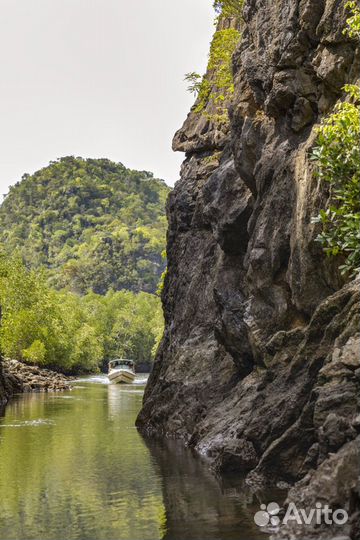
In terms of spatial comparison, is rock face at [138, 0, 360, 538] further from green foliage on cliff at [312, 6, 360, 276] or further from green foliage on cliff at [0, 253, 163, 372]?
green foliage on cliff at [0, 253, 163, 372]

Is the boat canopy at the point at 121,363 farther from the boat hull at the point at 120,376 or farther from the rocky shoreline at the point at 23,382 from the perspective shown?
the rocky shoreline at the point at 23,382

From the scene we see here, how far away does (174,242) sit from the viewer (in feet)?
148

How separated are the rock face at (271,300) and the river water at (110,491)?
1.77 m

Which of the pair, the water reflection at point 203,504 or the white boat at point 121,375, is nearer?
the water reflection at point 203,504

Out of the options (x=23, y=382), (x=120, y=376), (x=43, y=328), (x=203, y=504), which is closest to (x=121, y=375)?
(x=120, y=376)

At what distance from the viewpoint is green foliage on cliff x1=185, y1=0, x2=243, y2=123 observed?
42.8 meters

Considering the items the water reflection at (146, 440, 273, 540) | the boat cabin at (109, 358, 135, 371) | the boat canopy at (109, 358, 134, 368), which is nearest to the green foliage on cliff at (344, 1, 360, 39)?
the water reflection at (146, 440, 273, 540)

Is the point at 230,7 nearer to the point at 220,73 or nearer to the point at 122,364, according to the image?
the point at 220,73

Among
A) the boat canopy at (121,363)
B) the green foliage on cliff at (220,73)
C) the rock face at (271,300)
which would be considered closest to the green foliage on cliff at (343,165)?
the rock face at (271,300)

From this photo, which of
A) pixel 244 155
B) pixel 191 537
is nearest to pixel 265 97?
pixel 244 155

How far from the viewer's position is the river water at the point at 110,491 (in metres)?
17.4

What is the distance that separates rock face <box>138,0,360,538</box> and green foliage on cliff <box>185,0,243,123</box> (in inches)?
106

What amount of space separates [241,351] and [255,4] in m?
16.2

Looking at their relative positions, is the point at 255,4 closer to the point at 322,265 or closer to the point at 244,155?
the point at 244,155
